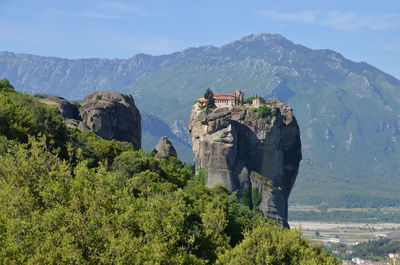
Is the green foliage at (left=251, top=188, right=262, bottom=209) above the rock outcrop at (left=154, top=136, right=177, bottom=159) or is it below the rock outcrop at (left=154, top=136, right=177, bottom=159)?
below

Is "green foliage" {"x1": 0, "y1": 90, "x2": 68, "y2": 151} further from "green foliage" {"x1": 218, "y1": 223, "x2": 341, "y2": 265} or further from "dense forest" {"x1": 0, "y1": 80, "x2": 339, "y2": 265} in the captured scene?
"green foliage" {"x1": 218, "y1": 223, "x2": 341, "y2": 265}

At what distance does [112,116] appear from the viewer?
3900 inches

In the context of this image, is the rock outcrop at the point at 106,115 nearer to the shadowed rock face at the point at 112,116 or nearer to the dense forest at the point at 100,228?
the shadowed rock face at the point at 112,116

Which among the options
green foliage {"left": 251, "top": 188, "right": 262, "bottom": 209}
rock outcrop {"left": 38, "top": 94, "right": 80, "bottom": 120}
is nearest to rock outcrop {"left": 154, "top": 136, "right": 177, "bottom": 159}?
rock outcrop {"left": 38, "top": 94, "right": 80, "bottom": 120}

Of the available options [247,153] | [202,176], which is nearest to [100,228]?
[202,176]

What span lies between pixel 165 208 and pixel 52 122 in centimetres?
3301

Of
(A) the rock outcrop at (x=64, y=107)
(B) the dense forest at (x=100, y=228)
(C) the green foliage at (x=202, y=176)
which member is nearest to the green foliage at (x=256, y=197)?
(C) the green foliage at (x=202, y=176)

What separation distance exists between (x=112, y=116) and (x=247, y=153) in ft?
79.8

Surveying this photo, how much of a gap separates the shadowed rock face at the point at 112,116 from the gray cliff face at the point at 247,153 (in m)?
11.5

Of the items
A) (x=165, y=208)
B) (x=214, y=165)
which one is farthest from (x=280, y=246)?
(x=214, y=165)

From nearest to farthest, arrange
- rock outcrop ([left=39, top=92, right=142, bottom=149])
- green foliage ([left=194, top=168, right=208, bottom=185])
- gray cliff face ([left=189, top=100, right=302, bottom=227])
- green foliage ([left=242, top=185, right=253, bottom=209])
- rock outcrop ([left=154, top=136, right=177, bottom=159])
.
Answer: rock outcrop ([left=39, top=92, right=142, bottom=149])
rock outcrop ([left=154, top=136, right=177, bottom=159])
green foliage ([left=194, top=168, right=208, bottom=185])
green foliage ([left=242, top=185, right=253, bottom=209])
gray cliff face ([left=189, top=100, right=302, bottom=227])

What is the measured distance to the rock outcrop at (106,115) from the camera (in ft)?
316

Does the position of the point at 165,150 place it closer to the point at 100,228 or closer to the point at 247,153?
the point at 247,153

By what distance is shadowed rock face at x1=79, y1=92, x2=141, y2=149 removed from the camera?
9669cm
